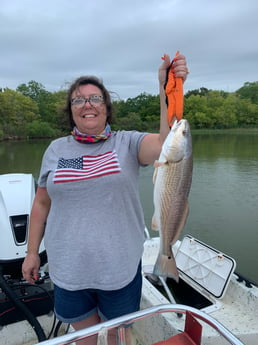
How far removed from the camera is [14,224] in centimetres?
263

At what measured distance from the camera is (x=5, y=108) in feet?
139

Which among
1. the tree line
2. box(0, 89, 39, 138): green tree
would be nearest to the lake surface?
the tree line

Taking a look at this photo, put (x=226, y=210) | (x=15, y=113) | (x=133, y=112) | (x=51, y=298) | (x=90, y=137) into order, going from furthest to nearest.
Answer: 1. (x=133, y=112)
2. (x=15, y=113)
3. (x=226, y=210)
4. (x=51, y=298)
5. (x=90, y=137)

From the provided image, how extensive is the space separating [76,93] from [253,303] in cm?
240

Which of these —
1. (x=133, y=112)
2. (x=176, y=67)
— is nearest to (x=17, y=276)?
(x=176, y=67)

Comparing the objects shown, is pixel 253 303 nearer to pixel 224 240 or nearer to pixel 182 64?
pixel 182 64

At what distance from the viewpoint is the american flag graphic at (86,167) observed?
153 cm

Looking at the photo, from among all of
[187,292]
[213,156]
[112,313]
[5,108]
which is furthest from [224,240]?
[5,108]

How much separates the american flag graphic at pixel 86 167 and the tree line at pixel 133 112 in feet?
115

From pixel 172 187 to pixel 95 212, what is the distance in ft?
1.34

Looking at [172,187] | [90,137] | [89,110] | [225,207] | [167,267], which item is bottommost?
[225,207]

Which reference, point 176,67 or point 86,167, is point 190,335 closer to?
point 86,167

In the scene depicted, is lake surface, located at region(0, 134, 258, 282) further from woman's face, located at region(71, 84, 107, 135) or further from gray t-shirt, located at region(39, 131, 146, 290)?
woman's face, located at region(71, 84, 107, 135)

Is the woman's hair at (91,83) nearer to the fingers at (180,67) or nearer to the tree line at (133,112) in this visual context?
the fingers at (180,67)
